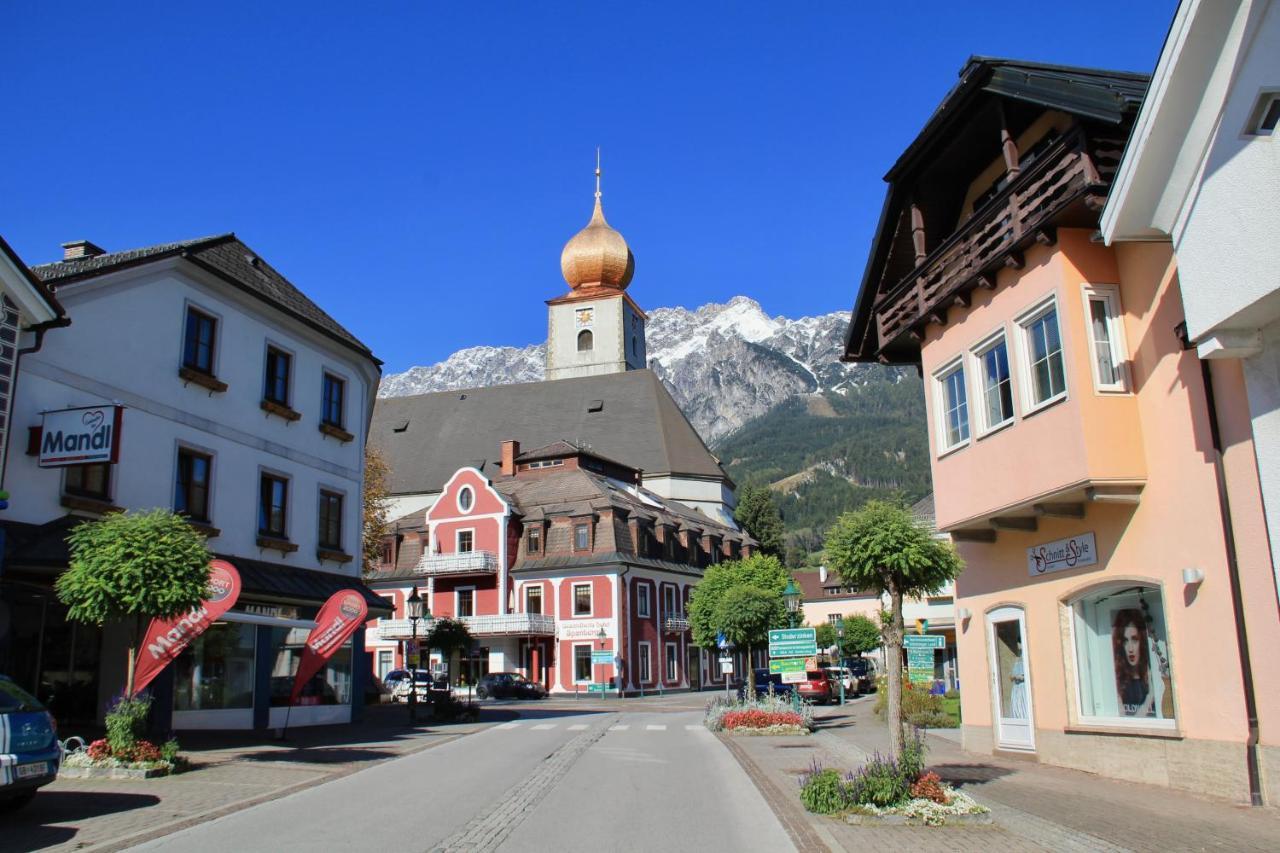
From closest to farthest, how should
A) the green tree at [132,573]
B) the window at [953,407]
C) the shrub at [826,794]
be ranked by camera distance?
the shrub at [826,794]
the green tree at [132,573]
the window at [953,407]

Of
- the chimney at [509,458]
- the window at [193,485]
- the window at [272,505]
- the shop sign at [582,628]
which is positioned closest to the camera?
the window at [193,485]

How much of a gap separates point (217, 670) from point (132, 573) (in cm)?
853

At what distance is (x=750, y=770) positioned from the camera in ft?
56.0

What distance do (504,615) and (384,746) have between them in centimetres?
3202

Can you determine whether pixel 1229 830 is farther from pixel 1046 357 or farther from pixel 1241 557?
pixel 1046 357

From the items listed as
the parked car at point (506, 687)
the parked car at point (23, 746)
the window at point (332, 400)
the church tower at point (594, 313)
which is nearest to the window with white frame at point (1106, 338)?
the parked car at point (23, 746)

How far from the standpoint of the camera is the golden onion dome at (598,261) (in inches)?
3622

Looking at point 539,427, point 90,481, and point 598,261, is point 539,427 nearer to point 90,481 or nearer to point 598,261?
point 598,261

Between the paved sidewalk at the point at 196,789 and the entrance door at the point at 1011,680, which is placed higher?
the entrance door at the point at 1011,680

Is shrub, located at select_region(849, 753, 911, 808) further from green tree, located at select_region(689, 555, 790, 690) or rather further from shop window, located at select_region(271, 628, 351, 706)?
→ green tree, located at select_region(689, 555, 790, 690)

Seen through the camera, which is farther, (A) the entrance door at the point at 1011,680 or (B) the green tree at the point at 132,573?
(A) the entrance door at the point at 1011,680

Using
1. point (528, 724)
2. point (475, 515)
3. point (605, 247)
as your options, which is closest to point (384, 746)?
point (528, 724)

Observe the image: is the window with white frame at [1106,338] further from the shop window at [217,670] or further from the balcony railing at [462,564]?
the balcony railing at [462,564]

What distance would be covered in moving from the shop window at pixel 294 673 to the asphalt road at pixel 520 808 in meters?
5.95
